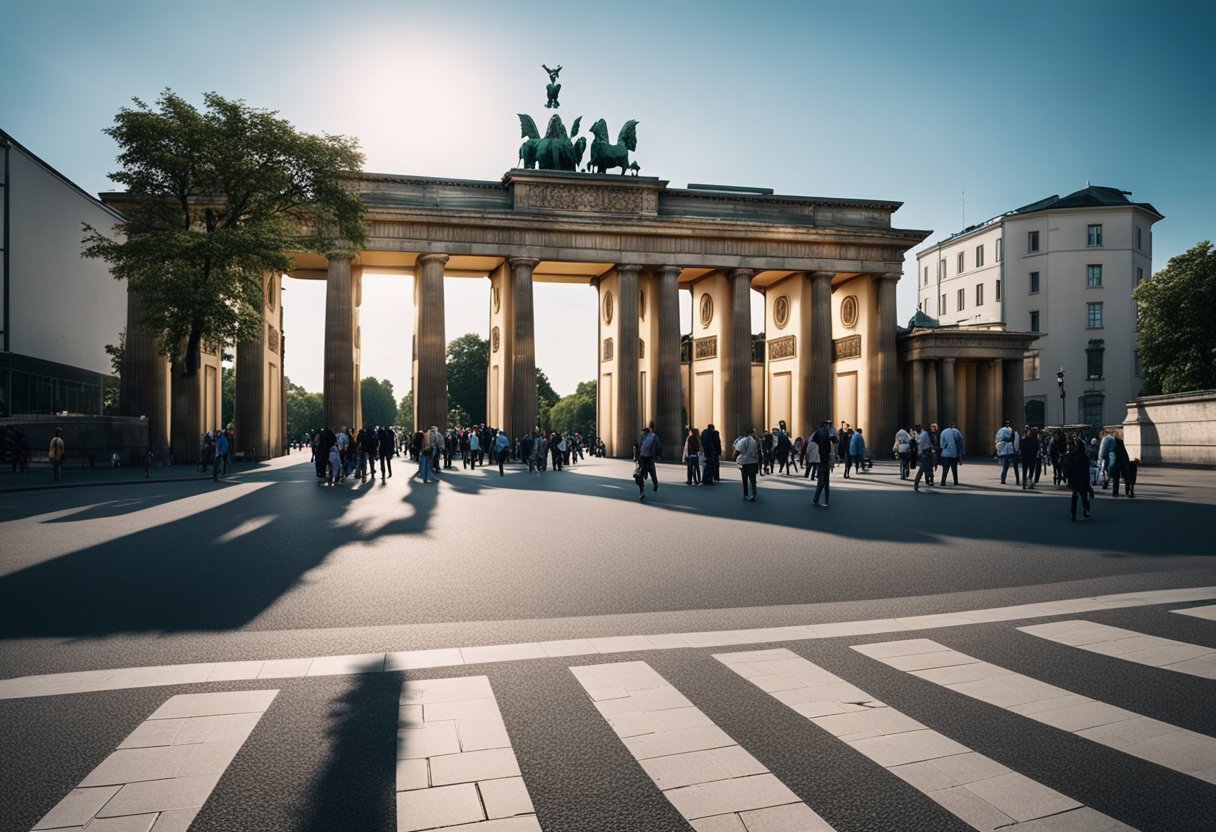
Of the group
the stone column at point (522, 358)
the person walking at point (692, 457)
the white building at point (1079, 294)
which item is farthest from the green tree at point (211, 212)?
the white building at point (1079, 294)

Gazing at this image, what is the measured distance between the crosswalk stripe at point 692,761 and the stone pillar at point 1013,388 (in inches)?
2216

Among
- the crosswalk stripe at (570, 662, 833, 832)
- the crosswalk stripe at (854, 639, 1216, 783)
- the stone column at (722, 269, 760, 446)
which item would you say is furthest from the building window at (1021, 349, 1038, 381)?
the crosswalk stripe at (570, 662, 833, 832)

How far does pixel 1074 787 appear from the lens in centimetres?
387

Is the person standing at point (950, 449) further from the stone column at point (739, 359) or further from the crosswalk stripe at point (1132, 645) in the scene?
the stone column at point (739, 359)

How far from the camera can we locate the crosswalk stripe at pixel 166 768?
3.54m

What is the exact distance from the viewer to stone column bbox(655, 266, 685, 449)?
167ft

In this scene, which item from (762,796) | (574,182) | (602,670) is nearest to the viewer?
(762,796)

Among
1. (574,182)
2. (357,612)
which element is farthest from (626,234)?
(357,612)

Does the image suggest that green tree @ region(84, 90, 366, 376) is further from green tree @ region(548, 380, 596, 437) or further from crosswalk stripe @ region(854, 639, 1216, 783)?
green tree @ region(548, 380, 596, 437)

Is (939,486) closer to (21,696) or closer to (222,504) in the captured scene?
(222,504)

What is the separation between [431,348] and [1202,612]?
43036 mm

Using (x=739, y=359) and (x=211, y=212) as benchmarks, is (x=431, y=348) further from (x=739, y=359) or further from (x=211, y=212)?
(x=739, y=359)

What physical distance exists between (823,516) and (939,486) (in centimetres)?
1134

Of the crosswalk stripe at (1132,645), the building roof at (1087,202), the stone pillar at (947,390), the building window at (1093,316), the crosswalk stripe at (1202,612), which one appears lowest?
the crosswalk stripe at (1202,612)
